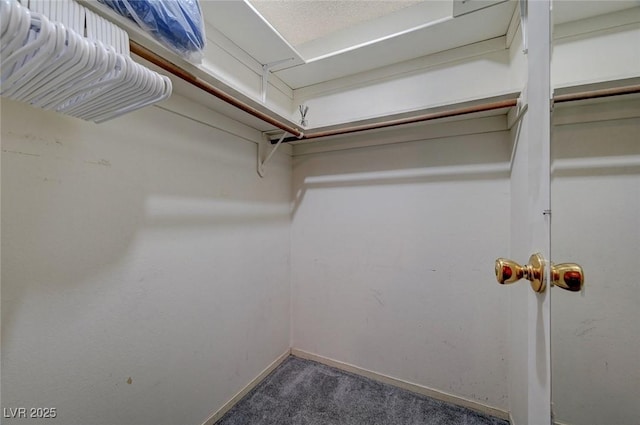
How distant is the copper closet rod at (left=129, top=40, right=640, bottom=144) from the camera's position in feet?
2.07

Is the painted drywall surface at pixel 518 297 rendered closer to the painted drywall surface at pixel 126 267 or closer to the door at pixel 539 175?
the door at pixel 539 175

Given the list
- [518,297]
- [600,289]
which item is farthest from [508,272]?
[518,297]

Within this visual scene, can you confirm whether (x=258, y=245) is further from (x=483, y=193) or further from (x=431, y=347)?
(x=483, y=193)

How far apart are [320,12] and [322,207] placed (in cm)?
139

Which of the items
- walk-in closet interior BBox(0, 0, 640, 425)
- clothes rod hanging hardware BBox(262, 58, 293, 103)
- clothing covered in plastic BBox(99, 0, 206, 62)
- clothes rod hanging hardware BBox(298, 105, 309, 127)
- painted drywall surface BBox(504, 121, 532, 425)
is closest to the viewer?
walk-in closet interior BBox(0, 0, 640, 425)

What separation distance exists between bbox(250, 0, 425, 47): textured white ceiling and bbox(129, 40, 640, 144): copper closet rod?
690 mm

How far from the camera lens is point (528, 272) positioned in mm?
647

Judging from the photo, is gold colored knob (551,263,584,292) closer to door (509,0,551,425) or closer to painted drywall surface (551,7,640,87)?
door (509,0,551,425)

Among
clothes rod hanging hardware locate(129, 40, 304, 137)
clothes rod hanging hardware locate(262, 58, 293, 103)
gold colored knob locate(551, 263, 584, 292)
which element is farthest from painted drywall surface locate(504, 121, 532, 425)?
clothes rod hanging hardware locate(262, 58, 293, 103)

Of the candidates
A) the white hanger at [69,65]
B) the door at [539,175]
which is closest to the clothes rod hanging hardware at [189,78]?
the white hanger at [69,65]

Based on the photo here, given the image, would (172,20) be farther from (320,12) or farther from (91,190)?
(320,12)

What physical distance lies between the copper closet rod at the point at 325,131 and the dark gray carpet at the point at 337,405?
6.18 ft

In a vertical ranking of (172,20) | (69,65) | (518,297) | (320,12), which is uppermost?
(320,12)

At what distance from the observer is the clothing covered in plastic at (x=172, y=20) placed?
0.81 meters
